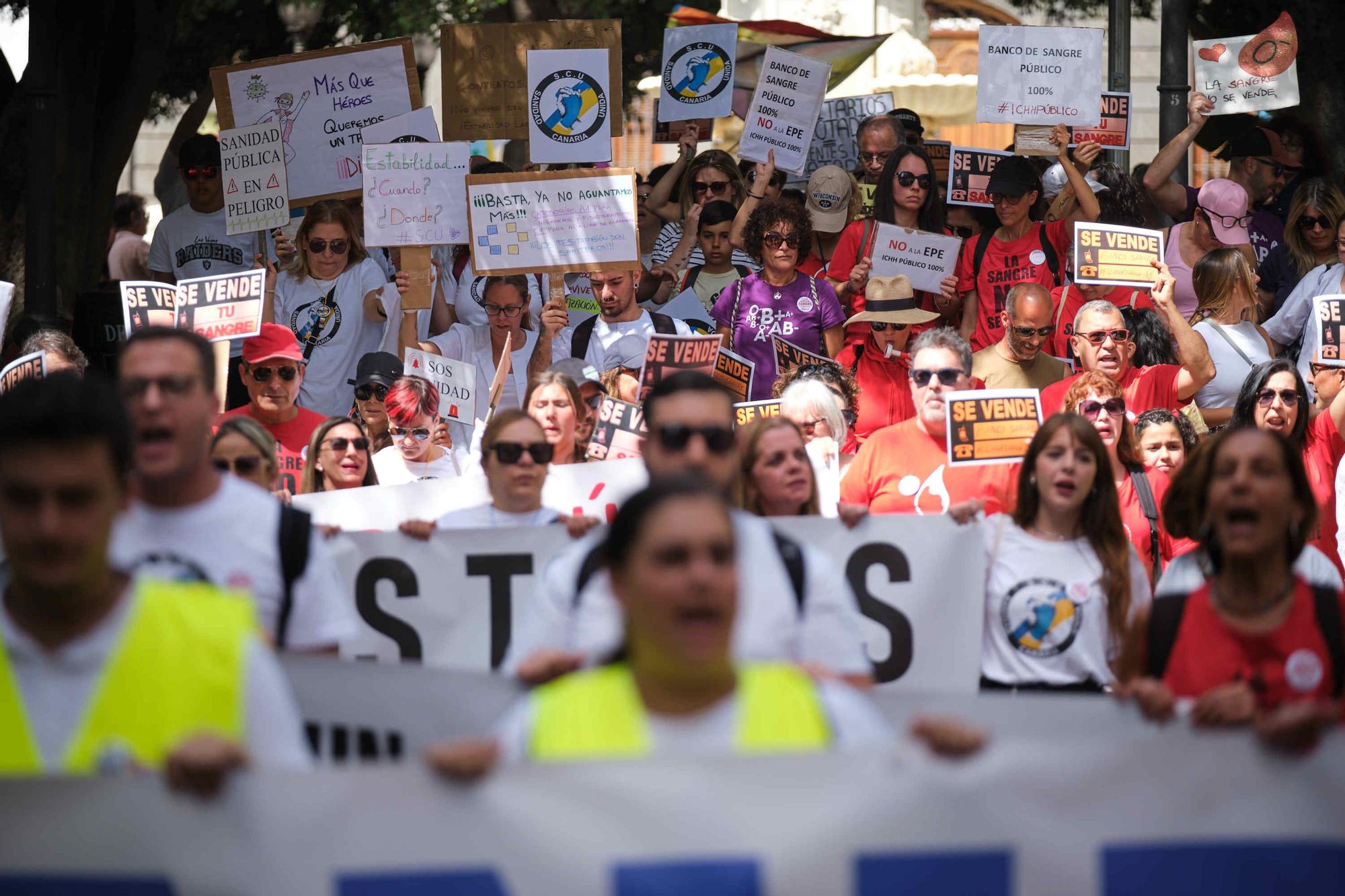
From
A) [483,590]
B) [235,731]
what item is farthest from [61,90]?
[235,731]

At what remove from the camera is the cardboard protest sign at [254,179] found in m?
9.05

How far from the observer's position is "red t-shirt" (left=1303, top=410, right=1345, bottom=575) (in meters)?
6.75

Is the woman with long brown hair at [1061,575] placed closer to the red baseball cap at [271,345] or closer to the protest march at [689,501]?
the protest march at [689,501]

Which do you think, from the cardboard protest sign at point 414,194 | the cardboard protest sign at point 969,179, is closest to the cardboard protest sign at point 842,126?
the cardboard protest sign at point 969,179

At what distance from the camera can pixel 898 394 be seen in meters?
8.23

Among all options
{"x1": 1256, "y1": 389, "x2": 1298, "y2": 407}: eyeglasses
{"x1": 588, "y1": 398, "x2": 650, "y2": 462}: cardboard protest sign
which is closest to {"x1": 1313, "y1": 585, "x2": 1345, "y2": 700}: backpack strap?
{"x1": 1256, "y1": 389, "x2": 1298, "y2": 407}: eyeglasses

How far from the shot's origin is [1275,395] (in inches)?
270

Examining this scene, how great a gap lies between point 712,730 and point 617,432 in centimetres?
401

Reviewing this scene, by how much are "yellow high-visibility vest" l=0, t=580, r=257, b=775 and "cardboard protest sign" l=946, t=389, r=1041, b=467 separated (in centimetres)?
360

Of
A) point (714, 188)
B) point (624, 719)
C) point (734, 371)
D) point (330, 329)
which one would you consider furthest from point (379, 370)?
point (624, 719)

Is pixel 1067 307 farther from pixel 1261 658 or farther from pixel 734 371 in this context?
pixel 1261 658

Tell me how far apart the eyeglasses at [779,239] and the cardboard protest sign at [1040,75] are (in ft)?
5.26

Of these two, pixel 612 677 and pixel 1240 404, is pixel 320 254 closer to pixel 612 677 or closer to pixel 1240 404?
pixel 1240 404

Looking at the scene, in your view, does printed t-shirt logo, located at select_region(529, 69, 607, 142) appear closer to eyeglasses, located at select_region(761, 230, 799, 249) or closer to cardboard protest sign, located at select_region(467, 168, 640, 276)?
cardboard protest sign, located at select_region(467, 168, 640, 276)
